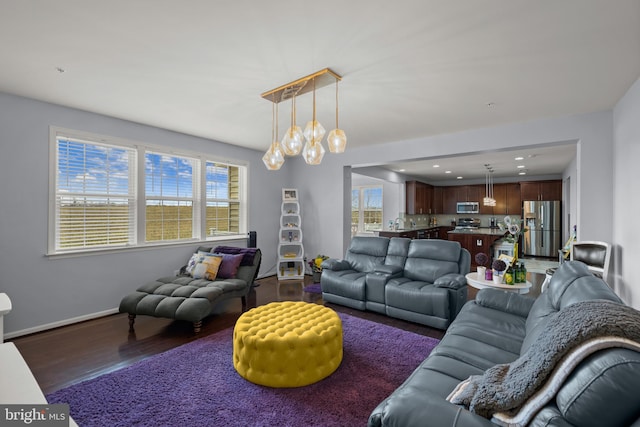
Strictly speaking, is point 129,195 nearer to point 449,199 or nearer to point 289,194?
point 289,194

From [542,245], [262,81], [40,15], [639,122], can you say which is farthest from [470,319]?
[542,245]

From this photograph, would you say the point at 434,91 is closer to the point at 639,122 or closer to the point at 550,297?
the point at 639,122

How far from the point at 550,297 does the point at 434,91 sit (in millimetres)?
2105

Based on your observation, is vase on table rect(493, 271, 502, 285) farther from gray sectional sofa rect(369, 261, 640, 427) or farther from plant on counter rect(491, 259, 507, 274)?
gray sectional sofa rect(369, 261, 640, 427)

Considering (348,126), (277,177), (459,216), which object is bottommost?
(459,216)

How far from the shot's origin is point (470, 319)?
2.35m

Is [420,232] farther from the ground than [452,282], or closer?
farther from the ground

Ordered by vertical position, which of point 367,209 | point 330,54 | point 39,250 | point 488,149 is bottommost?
point 39,250

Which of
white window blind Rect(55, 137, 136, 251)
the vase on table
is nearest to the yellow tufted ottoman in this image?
the vase on table

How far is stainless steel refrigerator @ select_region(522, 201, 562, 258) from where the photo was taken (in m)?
8.06

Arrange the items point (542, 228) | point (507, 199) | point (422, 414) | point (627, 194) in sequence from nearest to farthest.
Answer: point (422, 414)
point (627, 194)
point (542, 228)
point (507, 199)

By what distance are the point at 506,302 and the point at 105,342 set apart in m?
3.85

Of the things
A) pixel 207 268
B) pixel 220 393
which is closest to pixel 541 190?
pixel 207 268

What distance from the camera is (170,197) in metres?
4.50
